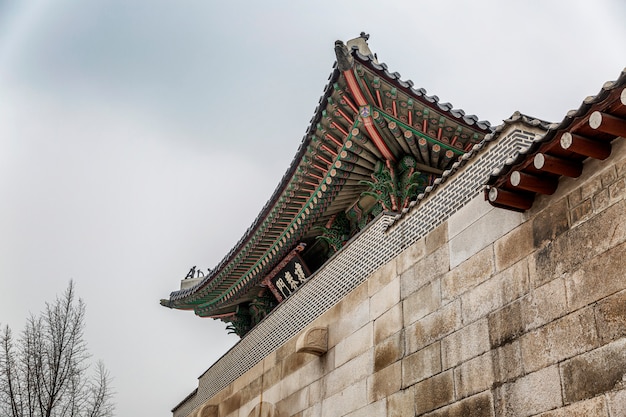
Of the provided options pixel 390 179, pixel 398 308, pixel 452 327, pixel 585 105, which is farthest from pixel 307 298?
pixel 585 105

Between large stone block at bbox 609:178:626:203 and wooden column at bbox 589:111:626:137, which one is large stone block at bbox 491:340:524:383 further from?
wooden column at bbox 589:111:626:137

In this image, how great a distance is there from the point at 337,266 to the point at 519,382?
169 inches

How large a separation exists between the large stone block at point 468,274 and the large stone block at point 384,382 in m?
1.02

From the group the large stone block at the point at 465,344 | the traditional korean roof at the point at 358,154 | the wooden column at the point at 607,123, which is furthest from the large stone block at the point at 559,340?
the traditional korean roof at the point at 358,154

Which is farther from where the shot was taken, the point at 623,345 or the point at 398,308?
the point at 398,308

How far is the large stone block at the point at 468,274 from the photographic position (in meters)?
6.10

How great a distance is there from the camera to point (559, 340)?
5023 mm

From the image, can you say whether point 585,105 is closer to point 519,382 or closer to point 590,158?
point 590,158

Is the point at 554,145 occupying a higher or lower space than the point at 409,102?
lower

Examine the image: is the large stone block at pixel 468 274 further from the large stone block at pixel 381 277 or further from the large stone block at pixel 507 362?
the large stone block at pixel 381 277

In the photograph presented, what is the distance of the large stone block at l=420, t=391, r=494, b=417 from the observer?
5562 mm

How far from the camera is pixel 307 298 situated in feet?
32.8

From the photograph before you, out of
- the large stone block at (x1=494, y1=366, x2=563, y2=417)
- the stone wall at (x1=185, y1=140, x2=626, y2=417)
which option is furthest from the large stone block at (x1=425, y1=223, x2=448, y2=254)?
the large stone block at (x1=494, y1=366, x2=563, y2=417)

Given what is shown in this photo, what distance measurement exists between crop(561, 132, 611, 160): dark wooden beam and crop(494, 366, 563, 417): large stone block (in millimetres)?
1634
